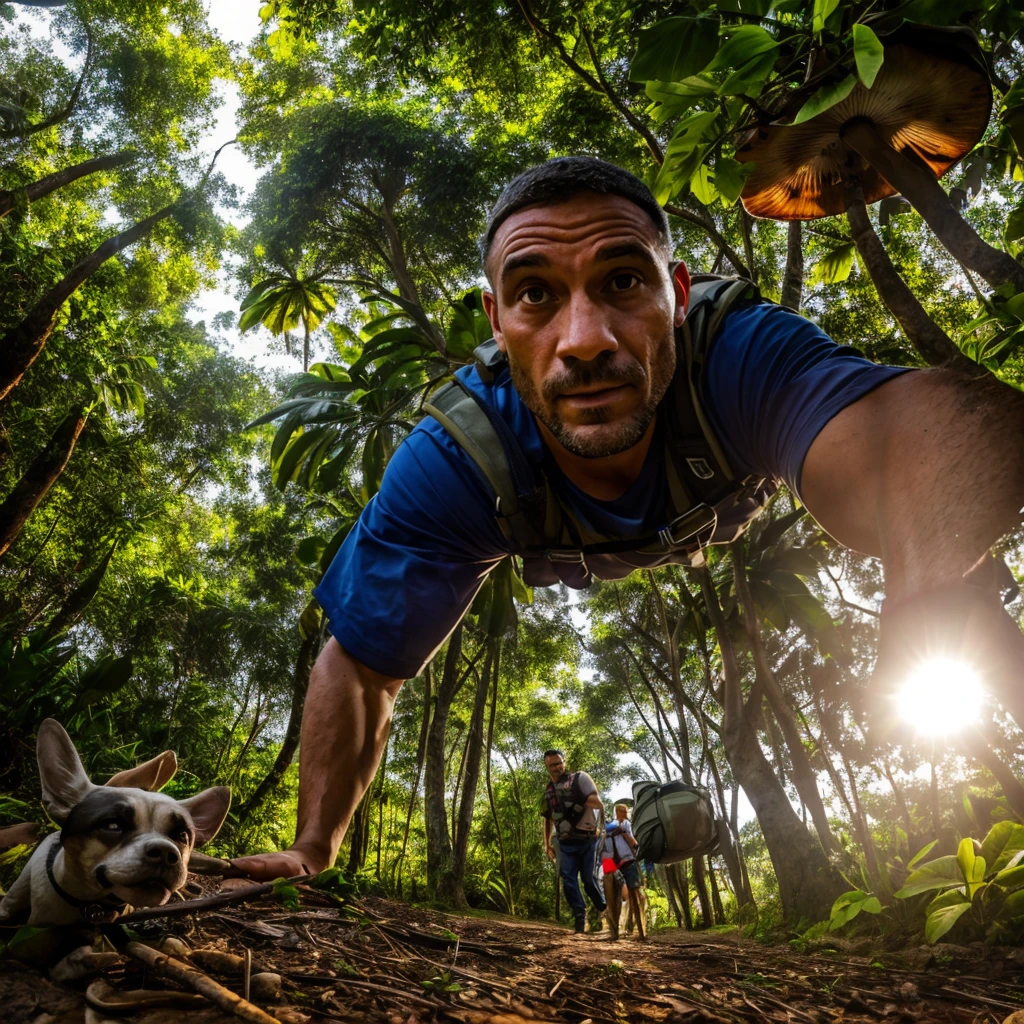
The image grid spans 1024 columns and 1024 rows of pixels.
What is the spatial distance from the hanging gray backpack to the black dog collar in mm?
3316

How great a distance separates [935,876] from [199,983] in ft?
9.49

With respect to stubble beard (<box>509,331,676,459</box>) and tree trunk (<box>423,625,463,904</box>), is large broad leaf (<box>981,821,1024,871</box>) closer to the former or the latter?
stubble beard (<box>509,331,676,459</box>)

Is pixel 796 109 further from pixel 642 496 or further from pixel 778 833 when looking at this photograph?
pixel 778 833

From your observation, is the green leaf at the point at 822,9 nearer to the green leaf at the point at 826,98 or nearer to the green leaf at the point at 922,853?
the green leaf at the point at 826,98

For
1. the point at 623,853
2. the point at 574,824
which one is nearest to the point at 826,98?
the point at 574,824

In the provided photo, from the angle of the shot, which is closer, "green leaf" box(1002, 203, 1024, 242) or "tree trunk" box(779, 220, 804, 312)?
"green leaf" box(1002, 203, 1024, 242)

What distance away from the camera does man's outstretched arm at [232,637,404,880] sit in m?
1.43

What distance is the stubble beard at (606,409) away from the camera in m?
1.44

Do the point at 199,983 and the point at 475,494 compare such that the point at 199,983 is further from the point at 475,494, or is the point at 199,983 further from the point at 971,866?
the point at 971,866

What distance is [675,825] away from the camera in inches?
152

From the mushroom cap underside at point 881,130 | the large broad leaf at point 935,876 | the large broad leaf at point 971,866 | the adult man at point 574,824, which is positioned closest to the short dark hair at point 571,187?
the mushroom cap underside at point 881,130

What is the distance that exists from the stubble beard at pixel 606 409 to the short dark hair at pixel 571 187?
385 millimetres

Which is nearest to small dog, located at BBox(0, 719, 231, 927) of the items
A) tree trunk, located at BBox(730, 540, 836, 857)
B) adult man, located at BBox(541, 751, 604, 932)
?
tree trunk, located at BBox(730, 540, 836, 857)

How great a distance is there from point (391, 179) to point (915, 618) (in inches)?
480
